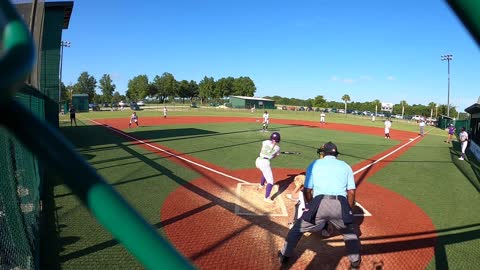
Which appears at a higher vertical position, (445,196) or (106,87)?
(106,87)

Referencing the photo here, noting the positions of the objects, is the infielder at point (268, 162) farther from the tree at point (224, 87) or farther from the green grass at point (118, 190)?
the tree at point (224, 87)

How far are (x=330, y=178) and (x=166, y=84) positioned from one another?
109335 mm

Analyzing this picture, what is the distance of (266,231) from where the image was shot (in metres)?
6.94

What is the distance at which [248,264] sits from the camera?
5.66m

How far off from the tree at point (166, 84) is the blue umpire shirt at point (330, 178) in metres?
108

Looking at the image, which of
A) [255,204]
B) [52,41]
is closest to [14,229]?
[255,204]

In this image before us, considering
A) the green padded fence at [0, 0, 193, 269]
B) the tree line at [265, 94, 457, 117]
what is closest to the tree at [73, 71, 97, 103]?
the tree line at [265, 94, 457, 117]

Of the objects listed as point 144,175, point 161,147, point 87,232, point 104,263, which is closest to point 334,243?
point 104,263

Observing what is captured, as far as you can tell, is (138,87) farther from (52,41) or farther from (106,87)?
(52,41)

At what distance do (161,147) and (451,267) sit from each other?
13978 mm

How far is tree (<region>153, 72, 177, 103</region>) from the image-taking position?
362 feet

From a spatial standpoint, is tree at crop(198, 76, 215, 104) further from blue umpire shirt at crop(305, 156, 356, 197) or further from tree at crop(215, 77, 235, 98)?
blue umpire shirt at crop(305, 156, 356, 197)

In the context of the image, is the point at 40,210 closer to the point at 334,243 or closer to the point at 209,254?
the point at 209,254

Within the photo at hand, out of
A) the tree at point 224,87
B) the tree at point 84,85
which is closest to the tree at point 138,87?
the tree at point 84,85
